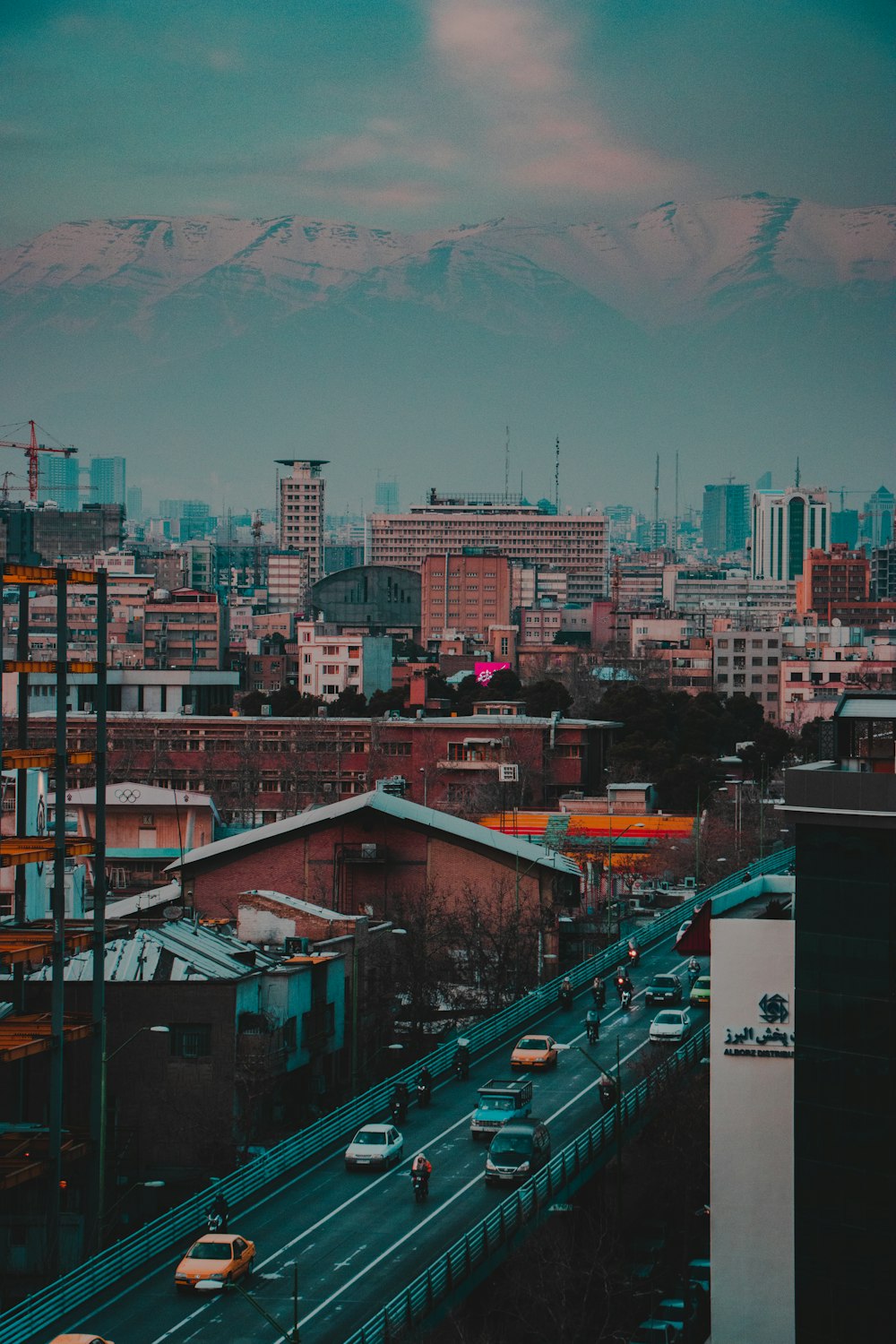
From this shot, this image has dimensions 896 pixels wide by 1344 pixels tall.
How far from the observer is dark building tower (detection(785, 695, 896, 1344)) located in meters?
23.5

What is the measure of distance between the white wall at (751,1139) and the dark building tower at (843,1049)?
1.48ft

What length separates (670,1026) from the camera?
37719 mm

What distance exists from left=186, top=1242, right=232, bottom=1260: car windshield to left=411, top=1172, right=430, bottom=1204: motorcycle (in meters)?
3.65

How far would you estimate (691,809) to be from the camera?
273ft

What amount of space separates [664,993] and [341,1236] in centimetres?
1633

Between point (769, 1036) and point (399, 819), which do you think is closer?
point (769, 1036)

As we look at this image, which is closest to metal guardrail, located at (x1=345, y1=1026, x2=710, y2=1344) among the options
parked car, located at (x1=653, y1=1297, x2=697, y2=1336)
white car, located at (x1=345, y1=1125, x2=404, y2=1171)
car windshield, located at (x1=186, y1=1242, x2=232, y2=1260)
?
parked car, located at (x1=653, y1=1297, x2=697, y2=1336)

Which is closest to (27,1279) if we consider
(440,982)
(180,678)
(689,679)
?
(440,982)

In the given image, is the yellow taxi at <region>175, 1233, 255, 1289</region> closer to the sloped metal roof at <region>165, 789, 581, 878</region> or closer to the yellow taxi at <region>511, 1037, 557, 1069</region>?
the yellow taxi at <region>511, 1037, 557, 1069</region>

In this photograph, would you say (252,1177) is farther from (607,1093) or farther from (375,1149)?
(607,1093)

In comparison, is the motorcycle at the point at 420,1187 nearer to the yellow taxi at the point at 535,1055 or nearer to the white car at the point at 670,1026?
the yellow taxi at the point at 535,1055

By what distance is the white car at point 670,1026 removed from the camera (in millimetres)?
37531

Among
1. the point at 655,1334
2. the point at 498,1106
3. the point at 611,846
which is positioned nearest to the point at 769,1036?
the point at 655,1334

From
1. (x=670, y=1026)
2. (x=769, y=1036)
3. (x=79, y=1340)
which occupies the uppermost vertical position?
(x=769, y=1036)
